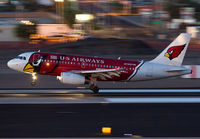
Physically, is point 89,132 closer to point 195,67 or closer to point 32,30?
point 195,67

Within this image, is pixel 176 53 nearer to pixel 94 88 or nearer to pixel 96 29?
pixel 94 88

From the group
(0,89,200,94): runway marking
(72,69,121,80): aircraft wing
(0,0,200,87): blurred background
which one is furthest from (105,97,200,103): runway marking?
(0,0,200,87): blurred background

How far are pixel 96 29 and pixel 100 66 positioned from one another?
74482mm

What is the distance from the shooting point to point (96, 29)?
4055 inches

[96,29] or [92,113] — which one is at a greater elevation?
[92,113]

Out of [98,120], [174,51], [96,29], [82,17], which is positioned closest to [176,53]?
[174,51]

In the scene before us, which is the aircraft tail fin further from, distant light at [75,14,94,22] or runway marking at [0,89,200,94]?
distant light at [75,14,94,22]

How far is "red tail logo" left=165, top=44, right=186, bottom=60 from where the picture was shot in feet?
97.3

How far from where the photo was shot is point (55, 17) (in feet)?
338

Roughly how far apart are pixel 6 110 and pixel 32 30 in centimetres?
5672

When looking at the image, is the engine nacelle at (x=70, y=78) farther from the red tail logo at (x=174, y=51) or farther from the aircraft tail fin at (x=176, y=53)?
the red tail logo at (x=174, y=51)

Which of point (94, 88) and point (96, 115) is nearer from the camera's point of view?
point (96, 115)

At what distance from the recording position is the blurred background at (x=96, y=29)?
185 ft

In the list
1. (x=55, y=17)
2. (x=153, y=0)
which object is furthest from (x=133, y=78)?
(x=153, y=0)
